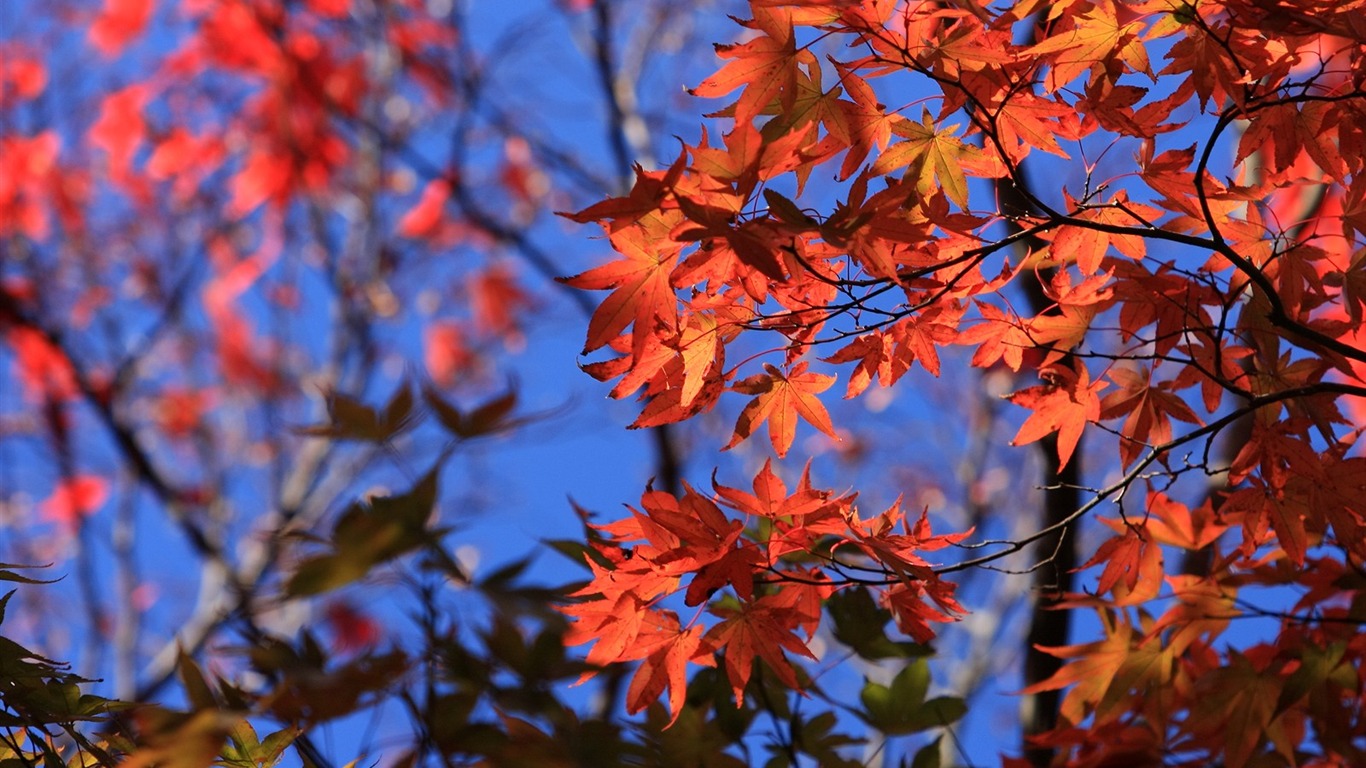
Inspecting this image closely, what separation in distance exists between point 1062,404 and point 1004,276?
0.17 m

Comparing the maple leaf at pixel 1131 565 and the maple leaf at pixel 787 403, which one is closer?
the maple leaf at pixel 787 403

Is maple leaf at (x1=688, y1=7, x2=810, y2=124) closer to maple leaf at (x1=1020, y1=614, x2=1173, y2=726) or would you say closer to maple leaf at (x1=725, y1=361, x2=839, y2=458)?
maple leaf at (x1=725, y1=361, x2=839, y2=458)

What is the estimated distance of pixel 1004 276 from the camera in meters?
1.18

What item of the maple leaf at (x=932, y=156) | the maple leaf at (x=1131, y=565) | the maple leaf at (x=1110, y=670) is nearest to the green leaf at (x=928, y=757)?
the maple leaf at (x=1110, y=670)

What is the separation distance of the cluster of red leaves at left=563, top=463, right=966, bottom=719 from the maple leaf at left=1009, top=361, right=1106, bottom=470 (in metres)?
0.17

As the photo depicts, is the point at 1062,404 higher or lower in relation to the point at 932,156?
lower

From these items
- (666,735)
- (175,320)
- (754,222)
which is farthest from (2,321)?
(754,222)

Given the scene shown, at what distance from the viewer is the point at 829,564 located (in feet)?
3.91

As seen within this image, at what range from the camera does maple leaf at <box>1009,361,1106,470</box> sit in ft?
3.95

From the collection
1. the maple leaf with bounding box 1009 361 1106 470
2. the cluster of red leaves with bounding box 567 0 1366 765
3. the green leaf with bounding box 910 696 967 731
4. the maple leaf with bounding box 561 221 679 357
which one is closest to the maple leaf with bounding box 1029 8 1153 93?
the cluster of red leaves with bounding box 567 0 1366 765

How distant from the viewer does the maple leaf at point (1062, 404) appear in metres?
1.20

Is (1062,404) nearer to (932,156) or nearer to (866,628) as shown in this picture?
(932,156)

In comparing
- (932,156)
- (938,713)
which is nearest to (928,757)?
(938,713)

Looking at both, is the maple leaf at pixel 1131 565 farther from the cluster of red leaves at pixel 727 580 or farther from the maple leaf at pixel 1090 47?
the maple leaf at pixel 1090 47
